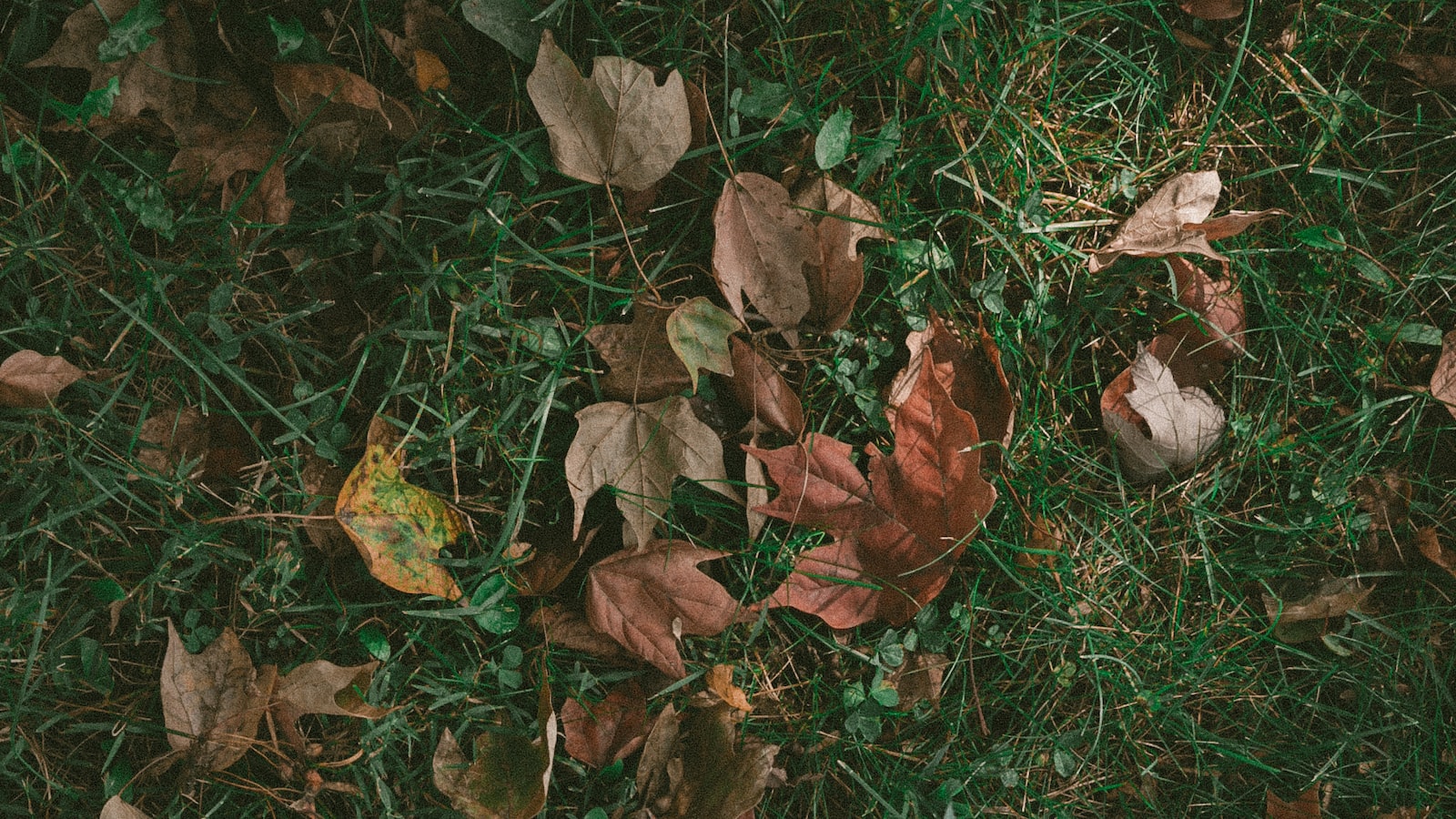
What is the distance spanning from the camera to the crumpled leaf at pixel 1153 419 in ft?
6.34

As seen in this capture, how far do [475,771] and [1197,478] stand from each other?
68.5 inches

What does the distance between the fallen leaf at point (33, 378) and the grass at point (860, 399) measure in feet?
0.15

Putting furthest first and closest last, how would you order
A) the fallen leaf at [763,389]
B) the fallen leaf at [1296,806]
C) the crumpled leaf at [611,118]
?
1. the fallen leaf at [1296,806]
2. the fallen leaf at [763,389]
3. the crumpled leaf at [611,118]

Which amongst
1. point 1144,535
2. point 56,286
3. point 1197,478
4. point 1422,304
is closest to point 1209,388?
point 1197,478

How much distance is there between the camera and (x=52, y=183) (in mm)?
1827

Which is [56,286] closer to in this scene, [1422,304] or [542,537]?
[542,537]

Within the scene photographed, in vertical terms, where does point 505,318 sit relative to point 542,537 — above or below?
above

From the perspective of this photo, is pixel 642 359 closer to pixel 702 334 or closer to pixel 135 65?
pixel 702 334

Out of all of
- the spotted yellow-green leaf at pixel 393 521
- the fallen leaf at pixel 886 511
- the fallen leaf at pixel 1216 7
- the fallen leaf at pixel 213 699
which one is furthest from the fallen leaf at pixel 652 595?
the fallen leaf at pixel 1216 7

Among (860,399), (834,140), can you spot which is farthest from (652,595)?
(834,140)

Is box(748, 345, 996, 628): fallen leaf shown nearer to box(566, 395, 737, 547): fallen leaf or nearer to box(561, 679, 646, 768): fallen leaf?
box(566, 395, 737, 547): fallen leaf

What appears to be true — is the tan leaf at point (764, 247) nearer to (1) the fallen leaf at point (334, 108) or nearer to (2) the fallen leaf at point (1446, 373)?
(1) the fallen leaf at point (334, 108)

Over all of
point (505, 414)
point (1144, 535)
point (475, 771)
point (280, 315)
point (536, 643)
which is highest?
point (280, 315)

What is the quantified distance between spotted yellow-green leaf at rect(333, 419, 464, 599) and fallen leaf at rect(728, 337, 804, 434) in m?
0.67
